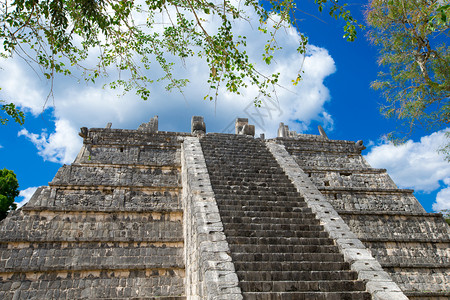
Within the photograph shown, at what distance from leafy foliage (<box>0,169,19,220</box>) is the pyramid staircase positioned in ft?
43.4

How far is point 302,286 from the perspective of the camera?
5164 millimetres

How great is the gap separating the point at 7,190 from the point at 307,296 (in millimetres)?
18482

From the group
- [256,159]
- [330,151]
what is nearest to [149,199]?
[256,159]

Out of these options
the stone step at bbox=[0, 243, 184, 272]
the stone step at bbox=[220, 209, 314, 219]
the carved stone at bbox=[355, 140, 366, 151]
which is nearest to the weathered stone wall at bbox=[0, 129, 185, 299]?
the stone step at bbox=[0, 243, 184, 272]

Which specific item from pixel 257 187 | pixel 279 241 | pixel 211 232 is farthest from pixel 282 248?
pixel 257 187

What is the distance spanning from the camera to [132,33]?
235 inches

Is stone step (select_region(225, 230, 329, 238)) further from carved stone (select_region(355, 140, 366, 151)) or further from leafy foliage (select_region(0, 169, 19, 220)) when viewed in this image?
leafy foliage (select_region(0, 169, 19, 220))

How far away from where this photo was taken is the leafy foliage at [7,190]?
56.0 feet

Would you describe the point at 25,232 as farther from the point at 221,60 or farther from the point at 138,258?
the point at 221,60

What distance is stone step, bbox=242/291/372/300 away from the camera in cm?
486

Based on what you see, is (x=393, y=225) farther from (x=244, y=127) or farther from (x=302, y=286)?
(x=244, y=127)

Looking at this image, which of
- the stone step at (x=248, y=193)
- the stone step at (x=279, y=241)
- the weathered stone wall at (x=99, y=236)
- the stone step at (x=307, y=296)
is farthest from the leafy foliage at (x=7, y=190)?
the stone step at (x=307, y=296)

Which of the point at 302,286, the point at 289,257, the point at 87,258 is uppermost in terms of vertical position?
the point at 87,258


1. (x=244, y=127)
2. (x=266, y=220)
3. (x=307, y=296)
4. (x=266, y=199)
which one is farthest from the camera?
(x=244, y=127)
